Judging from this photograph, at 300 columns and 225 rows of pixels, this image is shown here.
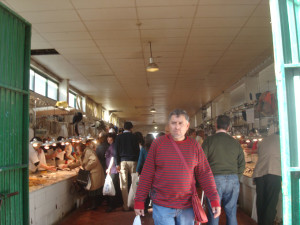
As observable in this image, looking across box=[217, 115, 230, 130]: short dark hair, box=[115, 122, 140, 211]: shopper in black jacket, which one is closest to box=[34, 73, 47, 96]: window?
box=[115, 122, 140, 211]: shopper in black jacket

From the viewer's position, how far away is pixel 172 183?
8.95 ft

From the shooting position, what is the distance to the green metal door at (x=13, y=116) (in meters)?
2.78

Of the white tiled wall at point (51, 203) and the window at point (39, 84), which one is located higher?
the window at point (39, 84)

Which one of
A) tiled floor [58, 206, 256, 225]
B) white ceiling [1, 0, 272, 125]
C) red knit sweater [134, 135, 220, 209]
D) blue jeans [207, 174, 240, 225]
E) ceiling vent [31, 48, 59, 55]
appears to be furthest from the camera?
ceiling vent [31, 48, 59, 55]

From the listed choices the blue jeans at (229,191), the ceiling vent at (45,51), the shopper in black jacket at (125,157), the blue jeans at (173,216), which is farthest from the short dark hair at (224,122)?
the ceiling vent at (45,51)

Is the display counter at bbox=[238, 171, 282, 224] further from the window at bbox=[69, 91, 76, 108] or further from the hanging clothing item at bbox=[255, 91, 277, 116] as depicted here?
the window at bbox=[69, 91, 76, 108]

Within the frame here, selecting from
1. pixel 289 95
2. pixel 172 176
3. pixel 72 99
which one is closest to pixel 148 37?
pixel 172 176

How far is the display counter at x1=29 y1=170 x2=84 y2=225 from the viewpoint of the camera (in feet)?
16.3

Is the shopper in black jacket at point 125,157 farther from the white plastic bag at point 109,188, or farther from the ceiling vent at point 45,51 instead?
the ceiling vent at point 45,51

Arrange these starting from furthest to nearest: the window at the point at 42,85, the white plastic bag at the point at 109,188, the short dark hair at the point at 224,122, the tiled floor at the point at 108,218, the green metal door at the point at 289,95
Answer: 1. the window at the point at 42,85
2. the white plastic bag at the point at 109,188
3. the tiled floor at the point at 108,218
4. the short dark hair at the point at 224,122
5. the green metal door at the point at 289,95

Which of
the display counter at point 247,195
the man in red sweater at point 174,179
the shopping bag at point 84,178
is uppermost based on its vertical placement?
the man in red sweater at point 174,179

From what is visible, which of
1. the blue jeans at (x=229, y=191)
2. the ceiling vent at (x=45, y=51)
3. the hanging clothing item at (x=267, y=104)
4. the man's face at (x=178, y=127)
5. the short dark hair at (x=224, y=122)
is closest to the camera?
the man's face at (x=178, y=127)

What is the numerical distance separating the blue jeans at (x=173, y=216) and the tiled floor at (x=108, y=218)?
9.56 ft

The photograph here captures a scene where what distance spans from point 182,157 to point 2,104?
1.80 meters
